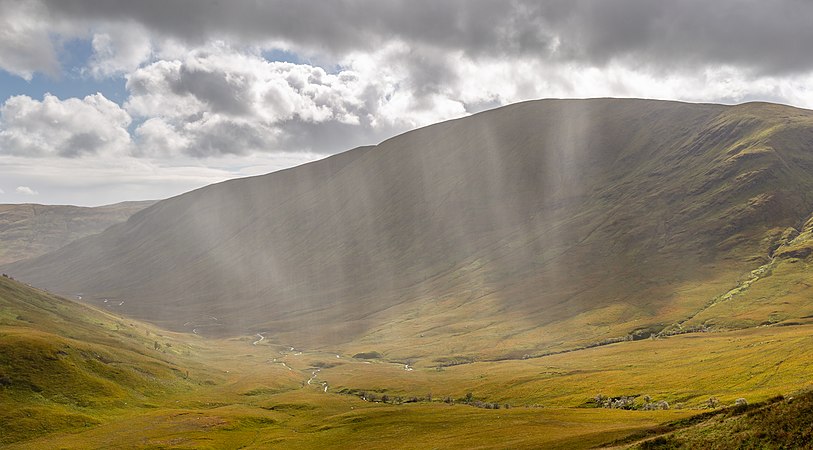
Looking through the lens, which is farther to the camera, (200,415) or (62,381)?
(62,381)

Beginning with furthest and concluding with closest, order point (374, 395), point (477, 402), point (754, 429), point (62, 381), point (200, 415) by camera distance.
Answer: point (374, 395) < point (477, 402) < point (62, 381) < point (200, 415) < point (754, 429)

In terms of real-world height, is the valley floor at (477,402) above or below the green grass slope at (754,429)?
below

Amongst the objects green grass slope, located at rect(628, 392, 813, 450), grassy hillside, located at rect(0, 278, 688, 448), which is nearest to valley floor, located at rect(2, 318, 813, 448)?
grassy hillside, located at rect(0, 278, 688, 448)

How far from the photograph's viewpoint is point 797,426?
35.3 m

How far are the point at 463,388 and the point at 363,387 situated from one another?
35582 millimetres

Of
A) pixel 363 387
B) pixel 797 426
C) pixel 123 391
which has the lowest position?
pixel 363 387

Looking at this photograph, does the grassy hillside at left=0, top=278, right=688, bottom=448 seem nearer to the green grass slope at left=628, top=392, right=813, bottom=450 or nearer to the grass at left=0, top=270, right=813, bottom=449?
the grass at left=0, top=270, right=813, bottom=449

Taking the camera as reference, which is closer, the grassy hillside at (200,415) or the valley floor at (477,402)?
the grassy hillside at (200,415)

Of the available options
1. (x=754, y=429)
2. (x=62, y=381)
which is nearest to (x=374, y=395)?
(x=62, y=381)

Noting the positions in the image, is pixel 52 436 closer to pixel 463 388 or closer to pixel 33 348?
pixel 33 348

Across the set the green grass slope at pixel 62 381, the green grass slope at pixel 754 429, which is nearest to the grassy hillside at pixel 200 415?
the green grass slope at pixel 62 381

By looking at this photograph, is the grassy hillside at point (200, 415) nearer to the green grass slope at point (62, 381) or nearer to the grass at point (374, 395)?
the green grass slope at point (62, 381)

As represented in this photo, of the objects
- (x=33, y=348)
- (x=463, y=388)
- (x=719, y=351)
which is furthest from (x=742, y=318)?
(x=33, y=348)

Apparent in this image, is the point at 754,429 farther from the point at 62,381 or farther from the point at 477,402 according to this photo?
the point at 62,381
